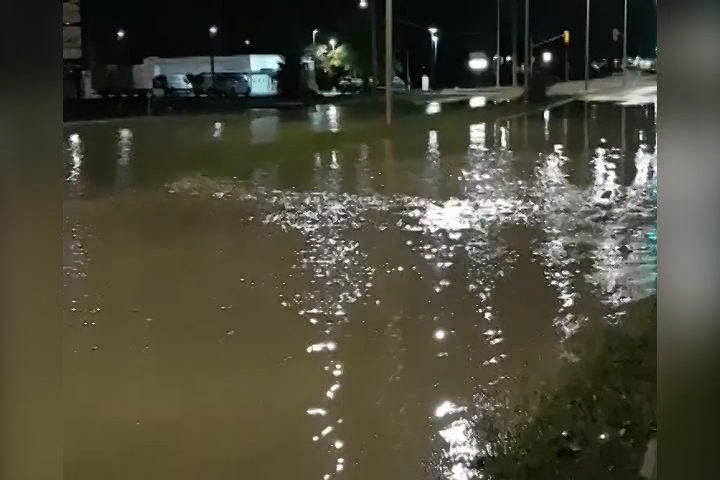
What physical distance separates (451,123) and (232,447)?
70.0 feet

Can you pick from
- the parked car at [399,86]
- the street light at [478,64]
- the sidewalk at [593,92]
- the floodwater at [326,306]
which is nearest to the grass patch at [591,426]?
the floodwater at [326,306]

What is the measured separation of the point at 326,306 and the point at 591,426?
3032 millimetres

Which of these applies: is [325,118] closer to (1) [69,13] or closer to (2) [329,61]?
(2) [329,61]

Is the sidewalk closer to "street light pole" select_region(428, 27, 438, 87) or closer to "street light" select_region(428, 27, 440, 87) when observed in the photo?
"street light pole" select_region(428, 27, 438, 87)

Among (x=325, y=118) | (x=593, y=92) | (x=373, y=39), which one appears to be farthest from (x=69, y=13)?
(x=593, y=92)

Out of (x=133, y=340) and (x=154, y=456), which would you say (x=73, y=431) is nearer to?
(x=154, y=456)

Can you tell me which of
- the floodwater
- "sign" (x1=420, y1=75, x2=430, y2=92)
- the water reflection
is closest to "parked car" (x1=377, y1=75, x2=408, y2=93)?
"sign" (x1=420, y1=75, x2=430, y2=92)

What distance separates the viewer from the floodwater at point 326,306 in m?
4.52

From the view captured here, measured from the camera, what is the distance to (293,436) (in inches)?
179

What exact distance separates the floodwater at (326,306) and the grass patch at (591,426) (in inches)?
9.7

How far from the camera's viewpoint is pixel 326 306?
268 inches

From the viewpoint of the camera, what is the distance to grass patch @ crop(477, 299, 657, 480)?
12.1 feet

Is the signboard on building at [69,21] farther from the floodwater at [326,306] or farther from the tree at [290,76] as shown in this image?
the tree at [290,76]

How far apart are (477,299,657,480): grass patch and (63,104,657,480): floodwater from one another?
0.25 meters
